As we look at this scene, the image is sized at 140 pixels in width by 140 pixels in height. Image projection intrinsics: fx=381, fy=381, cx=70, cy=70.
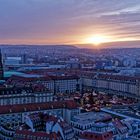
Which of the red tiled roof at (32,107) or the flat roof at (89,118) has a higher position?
the red tiled roof at (32,107)

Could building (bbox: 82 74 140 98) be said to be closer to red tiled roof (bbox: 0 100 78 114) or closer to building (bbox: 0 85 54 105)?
building (bbox: 0 85 54 105)

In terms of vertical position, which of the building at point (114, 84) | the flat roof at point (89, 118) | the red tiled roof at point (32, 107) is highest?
the red tiled roof at point (32, 107)

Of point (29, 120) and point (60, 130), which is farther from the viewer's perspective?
point (29, 120)

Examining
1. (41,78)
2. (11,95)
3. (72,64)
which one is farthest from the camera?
(72,64)

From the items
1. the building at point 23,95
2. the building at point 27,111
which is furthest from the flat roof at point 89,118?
the building at point 23,95

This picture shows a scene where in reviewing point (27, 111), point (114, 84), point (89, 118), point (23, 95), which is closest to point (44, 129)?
point (89, 118)

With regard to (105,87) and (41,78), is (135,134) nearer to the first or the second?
(41,78)

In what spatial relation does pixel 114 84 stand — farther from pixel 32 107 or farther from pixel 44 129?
pixel 44 129

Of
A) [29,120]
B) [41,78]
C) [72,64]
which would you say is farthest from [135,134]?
[72,64]

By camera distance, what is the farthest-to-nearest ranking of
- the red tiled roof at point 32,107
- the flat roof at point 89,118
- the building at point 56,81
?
the building at point 56,81 < the red tiled roof at point 32,107 < the flat roof at point 89,118

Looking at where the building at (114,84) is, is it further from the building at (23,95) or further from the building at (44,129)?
the building at (44,129)

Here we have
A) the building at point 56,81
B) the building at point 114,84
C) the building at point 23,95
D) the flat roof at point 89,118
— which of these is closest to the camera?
the flat roof at point 89,118
